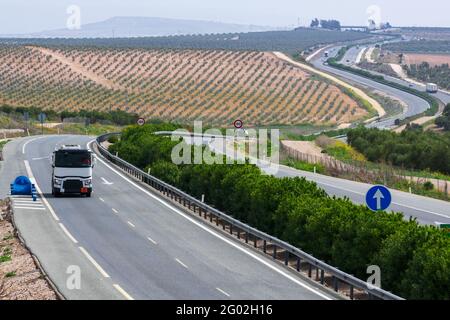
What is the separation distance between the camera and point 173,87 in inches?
6181

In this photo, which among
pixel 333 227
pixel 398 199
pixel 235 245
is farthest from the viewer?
pixel 398 199

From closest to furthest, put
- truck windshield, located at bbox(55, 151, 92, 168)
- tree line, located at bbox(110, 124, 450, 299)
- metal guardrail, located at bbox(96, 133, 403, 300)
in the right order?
tree line, located at bbox(110, 124, 450, 299)
metal guardrail, located at bbox(96, 133, 403, 300)
truck windshield, located at bbox(55, 151, 92, 168)

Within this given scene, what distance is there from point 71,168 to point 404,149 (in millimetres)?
34499

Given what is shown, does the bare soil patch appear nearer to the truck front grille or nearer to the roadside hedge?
the truck front grille

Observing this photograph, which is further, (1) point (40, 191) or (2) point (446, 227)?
(1) point (40, 191)

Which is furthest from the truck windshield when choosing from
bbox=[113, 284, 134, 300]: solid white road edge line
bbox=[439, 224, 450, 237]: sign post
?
bbox=[439, 224, 450, 237]: sign post

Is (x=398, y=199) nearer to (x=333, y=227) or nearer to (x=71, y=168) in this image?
(x=71, y=168)

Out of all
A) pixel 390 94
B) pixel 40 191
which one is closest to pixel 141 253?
pixel 40 191

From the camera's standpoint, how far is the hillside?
437 feet

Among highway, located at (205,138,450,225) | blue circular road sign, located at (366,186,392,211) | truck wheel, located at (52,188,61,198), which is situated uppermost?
blue circular road sign, located at (366,186,392,211)

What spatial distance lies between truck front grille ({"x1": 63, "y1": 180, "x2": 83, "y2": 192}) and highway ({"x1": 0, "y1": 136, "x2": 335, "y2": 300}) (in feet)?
1.65
